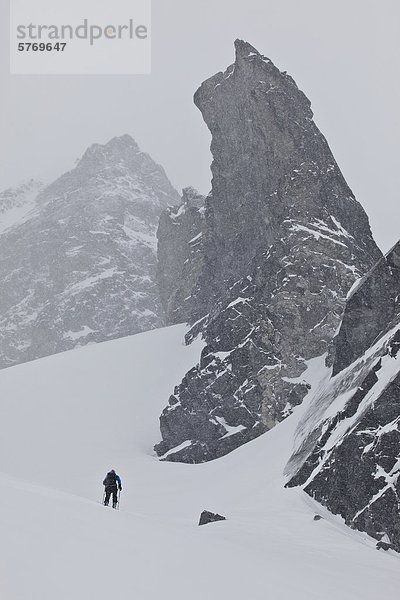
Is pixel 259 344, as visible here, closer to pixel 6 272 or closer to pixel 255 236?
pixel 255 236

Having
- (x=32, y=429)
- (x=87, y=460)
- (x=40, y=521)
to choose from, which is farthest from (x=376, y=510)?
(x=32, y=429)

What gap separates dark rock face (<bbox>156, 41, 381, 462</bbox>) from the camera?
49812 mm

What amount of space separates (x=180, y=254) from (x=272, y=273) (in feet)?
158

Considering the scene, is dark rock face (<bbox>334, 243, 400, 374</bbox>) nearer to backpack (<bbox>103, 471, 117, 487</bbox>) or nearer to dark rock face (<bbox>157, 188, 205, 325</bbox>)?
backpack (<bbox>103, 471, 117, 487</bbox>)

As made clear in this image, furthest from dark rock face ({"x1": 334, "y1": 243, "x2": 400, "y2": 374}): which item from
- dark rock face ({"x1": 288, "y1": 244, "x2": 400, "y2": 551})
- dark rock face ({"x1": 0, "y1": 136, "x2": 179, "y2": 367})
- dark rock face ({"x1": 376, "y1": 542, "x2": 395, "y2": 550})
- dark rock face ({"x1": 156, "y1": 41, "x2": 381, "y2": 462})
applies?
dark rock face ({"x1": 0, "y1": 136, "x2": 179, "y2": 367})

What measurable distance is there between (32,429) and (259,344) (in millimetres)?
21312

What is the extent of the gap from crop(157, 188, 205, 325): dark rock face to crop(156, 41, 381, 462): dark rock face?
2217 centimetres

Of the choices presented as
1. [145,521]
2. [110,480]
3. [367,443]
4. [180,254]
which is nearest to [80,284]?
[180,254]

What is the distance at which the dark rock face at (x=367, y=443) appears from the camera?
72.3 ft

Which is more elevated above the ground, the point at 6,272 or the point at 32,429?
the point at 6,272

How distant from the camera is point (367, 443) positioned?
78.2ft

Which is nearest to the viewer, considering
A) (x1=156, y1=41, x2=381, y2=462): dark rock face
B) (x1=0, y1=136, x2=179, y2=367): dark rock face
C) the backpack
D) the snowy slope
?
the snowy slope

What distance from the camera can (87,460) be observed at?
2046 inches

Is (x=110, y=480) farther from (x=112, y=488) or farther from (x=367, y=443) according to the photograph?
(x=367, y=443)
